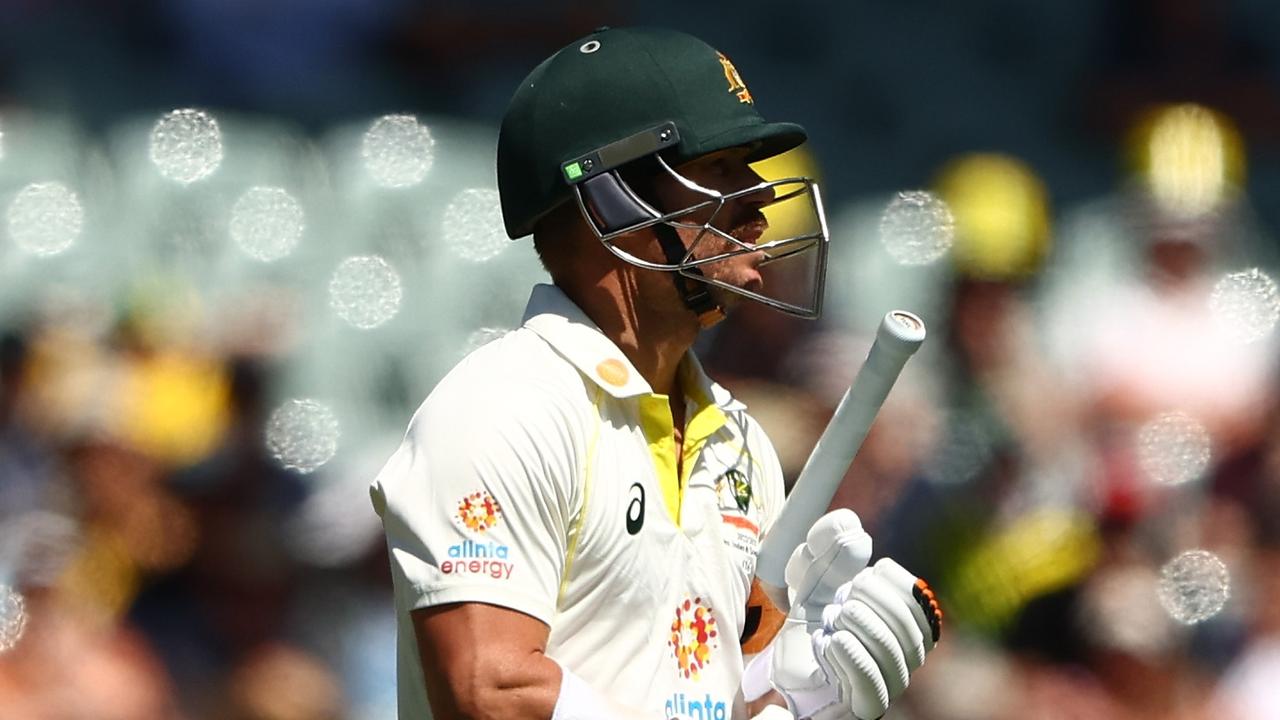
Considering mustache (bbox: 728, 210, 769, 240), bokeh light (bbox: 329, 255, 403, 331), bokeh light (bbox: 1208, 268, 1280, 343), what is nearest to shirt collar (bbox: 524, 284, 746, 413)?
mustache (bbox: 728, 210, 769, 240)

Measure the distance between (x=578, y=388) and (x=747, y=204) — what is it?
1.27 ft

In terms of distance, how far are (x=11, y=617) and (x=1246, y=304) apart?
329 cm

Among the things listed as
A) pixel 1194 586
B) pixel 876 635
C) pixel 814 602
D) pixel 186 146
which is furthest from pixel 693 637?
pixel 186 146

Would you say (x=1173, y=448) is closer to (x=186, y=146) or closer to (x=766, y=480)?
(x=766, y=480)

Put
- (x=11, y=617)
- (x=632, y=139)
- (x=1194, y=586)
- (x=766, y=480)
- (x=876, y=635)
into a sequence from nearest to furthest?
(x=876, y=635) < (x=632, y=139) < (x=766, y=480) < (x=11, y=617) < (x=1194, y=586)

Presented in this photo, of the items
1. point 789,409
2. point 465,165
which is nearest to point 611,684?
point 789,409

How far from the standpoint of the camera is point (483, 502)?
2.28m

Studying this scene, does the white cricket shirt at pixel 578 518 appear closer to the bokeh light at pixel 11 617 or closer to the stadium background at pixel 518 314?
the stadium background at pixel 518 314

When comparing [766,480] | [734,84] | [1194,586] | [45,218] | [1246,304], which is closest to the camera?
[734,84]

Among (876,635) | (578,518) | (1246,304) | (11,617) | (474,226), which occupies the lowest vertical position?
(1246,304)

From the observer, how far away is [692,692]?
8.09ft

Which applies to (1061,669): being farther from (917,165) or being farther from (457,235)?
(457,235)

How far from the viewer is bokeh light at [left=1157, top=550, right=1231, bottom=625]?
4.77 metres

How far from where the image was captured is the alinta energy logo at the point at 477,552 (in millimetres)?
2242
